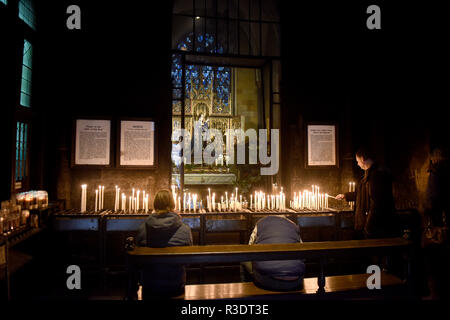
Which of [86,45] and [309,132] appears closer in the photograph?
[86,45]

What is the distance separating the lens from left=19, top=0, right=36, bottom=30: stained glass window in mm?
4918

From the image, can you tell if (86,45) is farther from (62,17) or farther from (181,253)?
(181,253)

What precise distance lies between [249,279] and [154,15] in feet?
19.2

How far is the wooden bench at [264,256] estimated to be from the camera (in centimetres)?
269

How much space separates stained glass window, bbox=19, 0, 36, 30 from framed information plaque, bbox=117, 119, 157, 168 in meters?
2.48

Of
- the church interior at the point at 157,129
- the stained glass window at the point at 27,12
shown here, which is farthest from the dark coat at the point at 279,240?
the stained glass window at the point at 27,12

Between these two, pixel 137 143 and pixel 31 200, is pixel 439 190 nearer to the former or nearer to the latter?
pixel 137 143

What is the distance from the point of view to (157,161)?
595 centimetres

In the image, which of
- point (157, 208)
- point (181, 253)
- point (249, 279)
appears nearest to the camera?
point (181, 253)

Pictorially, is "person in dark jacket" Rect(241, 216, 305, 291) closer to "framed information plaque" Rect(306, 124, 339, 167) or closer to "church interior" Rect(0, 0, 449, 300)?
"church interior" Rect(0, 0, 449, 300)

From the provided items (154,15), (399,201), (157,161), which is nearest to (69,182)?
(157,161)

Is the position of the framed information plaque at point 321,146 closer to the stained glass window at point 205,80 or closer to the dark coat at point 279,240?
the dark coat at point 279,240

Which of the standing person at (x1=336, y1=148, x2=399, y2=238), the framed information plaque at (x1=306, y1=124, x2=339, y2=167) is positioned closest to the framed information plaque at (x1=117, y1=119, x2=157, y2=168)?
the framed information plaque at (x1=306, y1=124, x2=339, y2=167)

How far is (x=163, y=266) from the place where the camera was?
292 cm
